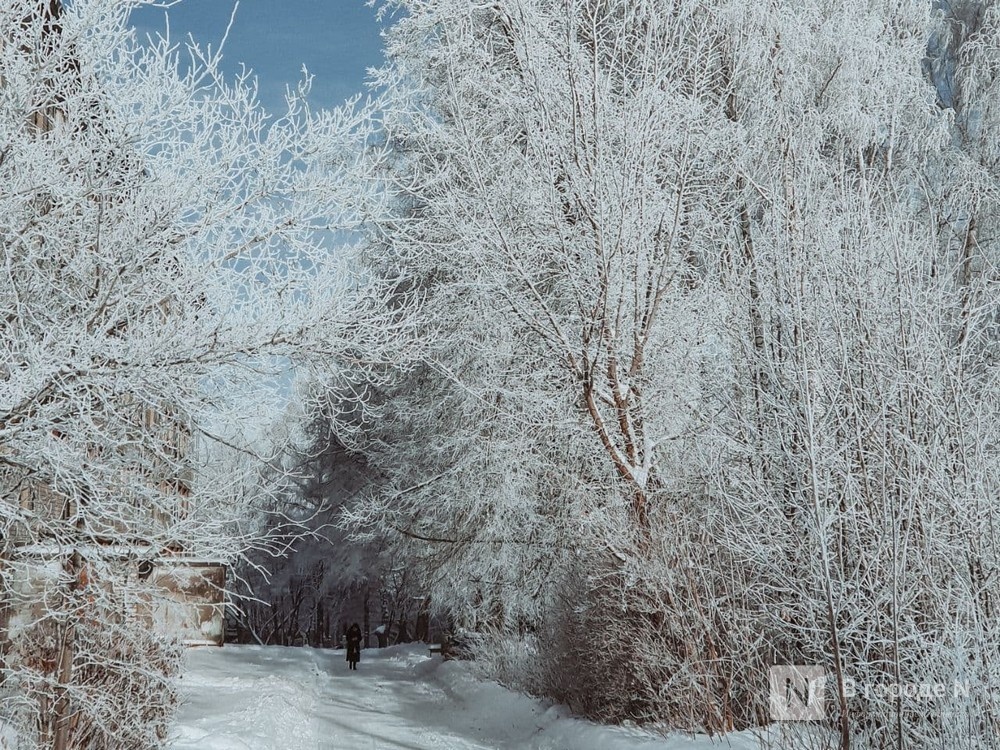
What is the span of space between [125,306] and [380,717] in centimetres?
1053

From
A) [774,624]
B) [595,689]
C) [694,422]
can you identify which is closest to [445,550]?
[595,689]

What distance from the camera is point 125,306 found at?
21.1 feet

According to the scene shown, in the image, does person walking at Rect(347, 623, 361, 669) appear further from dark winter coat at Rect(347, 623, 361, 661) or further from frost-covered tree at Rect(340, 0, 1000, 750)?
frost-covered tree at Rect(340, 0, 1000, 750)

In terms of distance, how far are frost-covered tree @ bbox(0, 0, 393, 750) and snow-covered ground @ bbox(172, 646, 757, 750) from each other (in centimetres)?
382

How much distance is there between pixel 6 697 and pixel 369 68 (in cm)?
1011

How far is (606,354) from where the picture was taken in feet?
30.5

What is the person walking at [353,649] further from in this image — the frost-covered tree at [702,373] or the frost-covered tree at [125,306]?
the frost-covered tree at [125,306]

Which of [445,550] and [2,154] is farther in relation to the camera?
[445,550]

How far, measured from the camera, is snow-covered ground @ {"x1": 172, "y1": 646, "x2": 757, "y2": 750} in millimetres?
10422

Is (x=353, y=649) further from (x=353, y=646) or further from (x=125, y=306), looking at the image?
(x=125, y=306)

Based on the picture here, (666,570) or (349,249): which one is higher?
(349,249)

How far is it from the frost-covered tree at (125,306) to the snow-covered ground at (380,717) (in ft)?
12.5

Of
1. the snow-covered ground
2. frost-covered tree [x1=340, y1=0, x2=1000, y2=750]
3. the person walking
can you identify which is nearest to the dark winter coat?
the person walking

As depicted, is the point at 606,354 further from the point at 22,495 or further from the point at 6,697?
the point at 6,697
